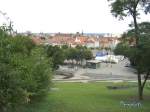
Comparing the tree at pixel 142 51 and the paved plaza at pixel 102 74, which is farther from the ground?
the tree at pixel 142 51

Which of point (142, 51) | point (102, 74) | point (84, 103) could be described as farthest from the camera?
point (102, 74)

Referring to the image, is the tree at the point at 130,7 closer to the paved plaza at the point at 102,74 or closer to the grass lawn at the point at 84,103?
the grass lawn at the point at 84,103

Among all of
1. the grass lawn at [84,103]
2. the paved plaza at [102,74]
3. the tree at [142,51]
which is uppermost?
the tree at [142,51]

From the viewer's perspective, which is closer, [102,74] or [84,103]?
[84,103]

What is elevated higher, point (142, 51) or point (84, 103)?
point (142, 51)

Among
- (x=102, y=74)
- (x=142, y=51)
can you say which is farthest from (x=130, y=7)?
(x=102, y=74)

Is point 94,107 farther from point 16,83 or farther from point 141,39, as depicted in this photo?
point 16,83

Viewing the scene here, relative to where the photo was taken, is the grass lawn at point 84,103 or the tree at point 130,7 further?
the tree at point 130,7

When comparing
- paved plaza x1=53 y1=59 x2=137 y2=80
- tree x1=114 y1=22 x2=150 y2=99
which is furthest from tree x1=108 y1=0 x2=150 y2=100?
paved plaza x1=53 y1=59 x2=137 y2=80

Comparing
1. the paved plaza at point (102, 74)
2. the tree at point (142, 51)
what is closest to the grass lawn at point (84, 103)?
the tree at point (142, 51)

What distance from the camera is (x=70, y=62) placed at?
427 feet

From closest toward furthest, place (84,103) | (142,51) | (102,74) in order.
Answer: (84,103)
(142,51)
(102,74)

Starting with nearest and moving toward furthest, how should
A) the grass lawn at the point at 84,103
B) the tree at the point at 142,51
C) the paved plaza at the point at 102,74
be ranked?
1. the grass lawn at the point at 84,103
2. the tree at the point at 142,51
3. the paved plaza at the point at 102,74

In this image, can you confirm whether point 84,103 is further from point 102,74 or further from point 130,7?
point 102,74
